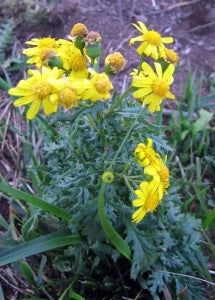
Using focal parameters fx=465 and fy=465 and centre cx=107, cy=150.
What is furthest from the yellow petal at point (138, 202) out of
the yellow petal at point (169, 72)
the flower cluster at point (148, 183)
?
the yellow petal at point (169, 72)

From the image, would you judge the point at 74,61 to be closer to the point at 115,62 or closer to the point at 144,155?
the point at 115,62

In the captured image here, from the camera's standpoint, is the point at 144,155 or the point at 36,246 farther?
the point at 36,246

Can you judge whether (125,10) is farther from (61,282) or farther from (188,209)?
(61,282)

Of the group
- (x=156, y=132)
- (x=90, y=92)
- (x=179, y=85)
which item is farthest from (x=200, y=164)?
(x=90, y=92)

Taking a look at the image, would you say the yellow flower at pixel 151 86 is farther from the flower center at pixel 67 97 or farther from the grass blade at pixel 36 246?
the grass blade at pixel 36 246

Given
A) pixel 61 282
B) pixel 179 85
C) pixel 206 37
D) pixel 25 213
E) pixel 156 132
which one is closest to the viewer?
pixel 156 132

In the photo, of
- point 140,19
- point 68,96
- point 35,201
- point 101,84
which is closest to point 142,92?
point 101,84

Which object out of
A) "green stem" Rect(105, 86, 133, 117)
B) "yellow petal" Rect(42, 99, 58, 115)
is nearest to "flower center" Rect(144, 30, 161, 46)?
"green stem" Rect(105, 86, 133, 117)
